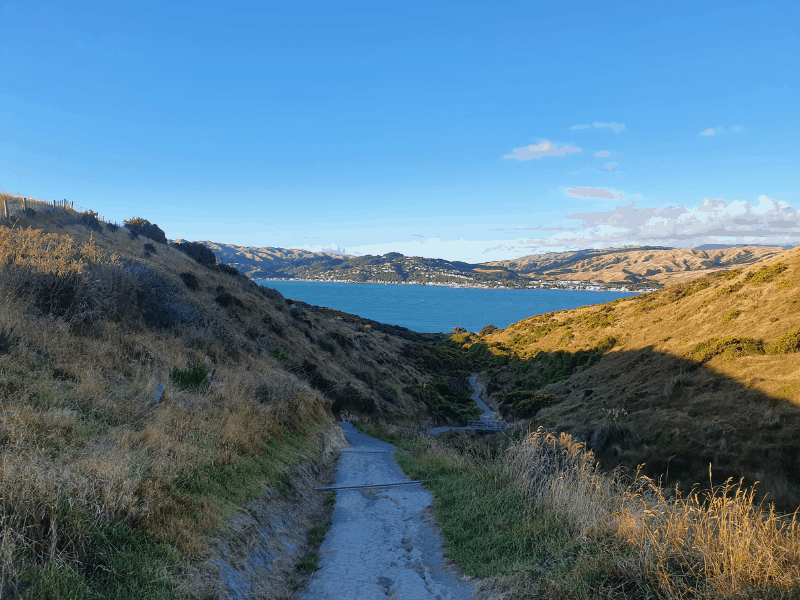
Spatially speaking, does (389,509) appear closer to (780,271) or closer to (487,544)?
(487,544)

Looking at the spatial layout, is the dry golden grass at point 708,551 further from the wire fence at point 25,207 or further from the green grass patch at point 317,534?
the wire fence at point 25,207

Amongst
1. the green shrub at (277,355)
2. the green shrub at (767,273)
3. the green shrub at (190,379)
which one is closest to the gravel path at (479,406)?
the green shrub at (277,355)

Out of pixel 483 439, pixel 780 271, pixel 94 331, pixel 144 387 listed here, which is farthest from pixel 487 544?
pixel 780 271

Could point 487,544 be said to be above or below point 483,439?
above

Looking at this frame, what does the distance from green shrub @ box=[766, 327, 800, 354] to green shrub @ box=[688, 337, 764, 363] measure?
0.71 m

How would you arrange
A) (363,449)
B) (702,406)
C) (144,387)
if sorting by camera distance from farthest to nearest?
1. (702,406)
2. (363,449)
3. (144,387)

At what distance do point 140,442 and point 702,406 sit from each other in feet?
78.9

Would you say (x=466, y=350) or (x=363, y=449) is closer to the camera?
(x=363, y=449)

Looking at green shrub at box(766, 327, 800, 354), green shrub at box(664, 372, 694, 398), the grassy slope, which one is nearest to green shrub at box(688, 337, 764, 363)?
green shrub at box(766, 327, 800, 354)

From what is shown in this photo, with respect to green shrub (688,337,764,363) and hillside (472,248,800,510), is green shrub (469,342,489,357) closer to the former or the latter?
hillside (472,248,800,510)

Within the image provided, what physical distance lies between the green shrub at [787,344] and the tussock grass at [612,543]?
18.9m

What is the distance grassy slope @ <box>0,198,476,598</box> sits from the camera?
4.11 m

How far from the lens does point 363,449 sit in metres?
17.9

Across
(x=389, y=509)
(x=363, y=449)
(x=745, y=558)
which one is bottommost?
(x=363, y=449)
